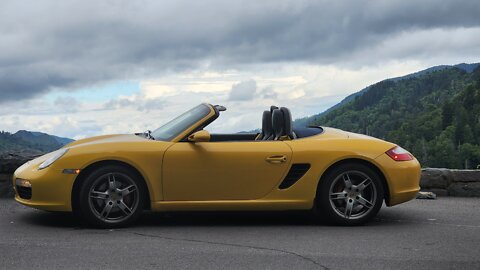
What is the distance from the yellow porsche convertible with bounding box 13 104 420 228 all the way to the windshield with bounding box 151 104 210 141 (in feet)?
0.06

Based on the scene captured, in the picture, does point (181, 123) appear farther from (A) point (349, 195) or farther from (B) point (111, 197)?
(A) point (349, 195)

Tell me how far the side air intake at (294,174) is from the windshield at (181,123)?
1.07m

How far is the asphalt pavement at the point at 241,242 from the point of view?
4793 mm

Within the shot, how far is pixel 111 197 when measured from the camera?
245 inches

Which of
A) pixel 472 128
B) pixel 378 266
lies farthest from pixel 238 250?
pixel 472 128

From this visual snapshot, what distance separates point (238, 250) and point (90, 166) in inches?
74.8

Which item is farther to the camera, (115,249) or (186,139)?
A: (186,139)

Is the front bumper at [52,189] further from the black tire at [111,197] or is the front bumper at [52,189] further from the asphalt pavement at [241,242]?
→ the asphalt pavement at [241,242]

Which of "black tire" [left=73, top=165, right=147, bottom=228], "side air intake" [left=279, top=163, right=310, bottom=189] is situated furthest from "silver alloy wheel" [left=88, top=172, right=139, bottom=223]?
"side air intake" [left=279, top=163, right=310, bottom=189]

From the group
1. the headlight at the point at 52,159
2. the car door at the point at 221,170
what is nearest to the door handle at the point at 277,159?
the car door at the point at 221,170

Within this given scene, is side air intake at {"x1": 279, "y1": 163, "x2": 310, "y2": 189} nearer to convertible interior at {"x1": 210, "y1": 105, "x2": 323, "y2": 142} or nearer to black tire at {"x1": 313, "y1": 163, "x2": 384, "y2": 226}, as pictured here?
black tire at {"x1": 313, "y1": 163, "x2": 384, "y2": 226}

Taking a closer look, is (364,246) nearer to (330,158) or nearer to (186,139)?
(330,158)

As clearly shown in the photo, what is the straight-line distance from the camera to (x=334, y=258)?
4.97m

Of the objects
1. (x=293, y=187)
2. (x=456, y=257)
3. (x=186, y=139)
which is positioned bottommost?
(x=456, y=257)
